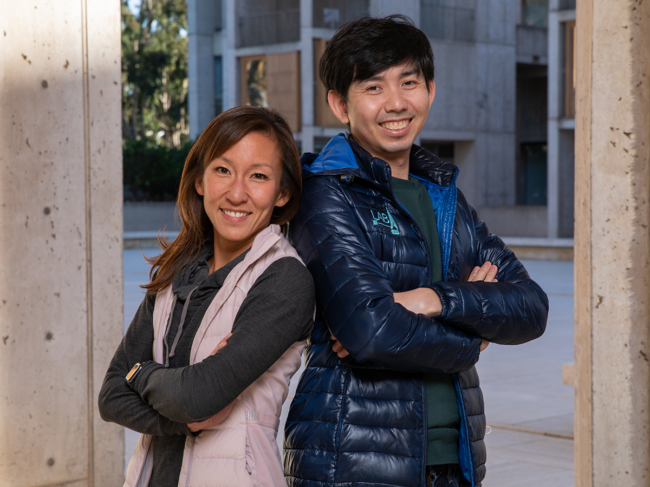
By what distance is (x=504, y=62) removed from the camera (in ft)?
99.1

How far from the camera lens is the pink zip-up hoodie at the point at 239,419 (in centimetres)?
207

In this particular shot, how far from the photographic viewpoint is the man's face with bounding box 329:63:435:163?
2.47 metres

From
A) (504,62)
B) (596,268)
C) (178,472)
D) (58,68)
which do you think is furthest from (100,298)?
(504,62)

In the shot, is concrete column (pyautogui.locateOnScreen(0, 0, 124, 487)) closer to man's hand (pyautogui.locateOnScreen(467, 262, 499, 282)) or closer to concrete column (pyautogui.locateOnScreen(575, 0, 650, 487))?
man's hand (pyautogui.locateOnScreen(467, 262, 499, 282))

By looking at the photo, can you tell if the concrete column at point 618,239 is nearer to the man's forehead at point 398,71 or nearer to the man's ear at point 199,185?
the man's forehead at point 398,71

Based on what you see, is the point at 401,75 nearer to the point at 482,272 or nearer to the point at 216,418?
the point at 482,272

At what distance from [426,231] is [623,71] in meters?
0.87

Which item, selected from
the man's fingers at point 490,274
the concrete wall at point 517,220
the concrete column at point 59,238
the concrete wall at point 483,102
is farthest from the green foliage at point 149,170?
the man's fingers at point 490,274

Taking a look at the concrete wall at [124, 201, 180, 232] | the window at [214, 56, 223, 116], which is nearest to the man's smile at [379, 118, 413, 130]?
the concrete wall at [124, 201, 180, 232]

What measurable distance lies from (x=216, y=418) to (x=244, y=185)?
604mm

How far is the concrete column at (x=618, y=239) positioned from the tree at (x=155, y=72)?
37414 millimetres

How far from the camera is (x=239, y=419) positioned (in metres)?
2.11

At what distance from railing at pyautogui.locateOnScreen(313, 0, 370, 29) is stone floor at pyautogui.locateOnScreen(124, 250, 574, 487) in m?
19.1

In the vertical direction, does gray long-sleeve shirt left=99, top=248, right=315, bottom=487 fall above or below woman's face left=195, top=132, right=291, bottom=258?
below
